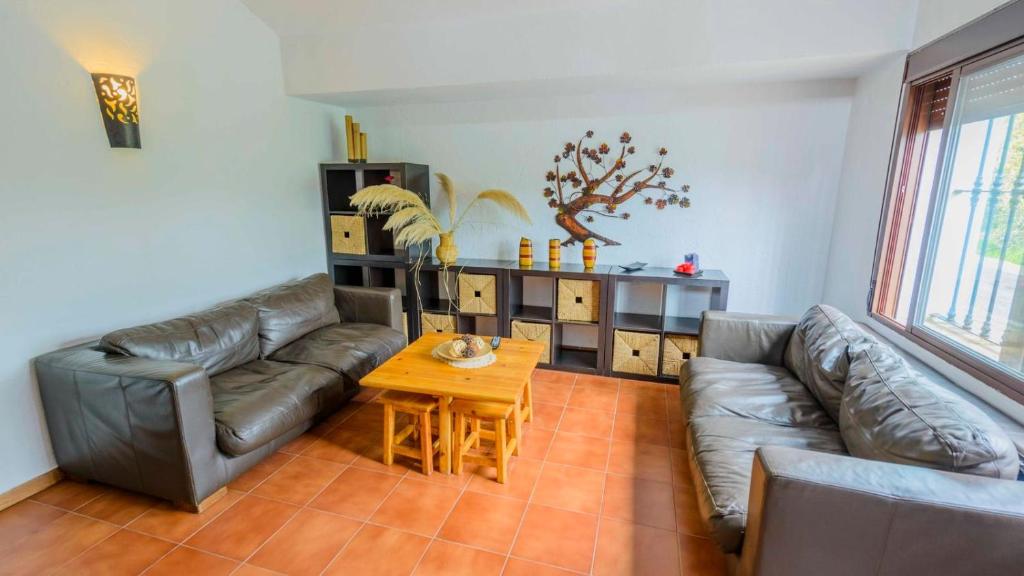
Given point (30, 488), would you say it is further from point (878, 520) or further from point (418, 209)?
point (878, 520)

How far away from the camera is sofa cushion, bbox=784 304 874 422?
2.16 metres

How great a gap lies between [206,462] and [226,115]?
89.5 inches

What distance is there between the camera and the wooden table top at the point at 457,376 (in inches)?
90.0

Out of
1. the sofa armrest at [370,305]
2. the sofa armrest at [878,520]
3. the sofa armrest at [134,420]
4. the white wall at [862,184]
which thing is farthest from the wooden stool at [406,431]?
the white wall at [862,184]

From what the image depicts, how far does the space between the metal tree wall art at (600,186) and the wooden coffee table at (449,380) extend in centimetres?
154

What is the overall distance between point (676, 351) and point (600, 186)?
1405 mm

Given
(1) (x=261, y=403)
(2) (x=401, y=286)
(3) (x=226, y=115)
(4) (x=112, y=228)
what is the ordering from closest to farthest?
(1) (x=261, y=403) < (4) (x=112, y=228) < (3) (x=226, y=115) < (2) (x=401, y=286)

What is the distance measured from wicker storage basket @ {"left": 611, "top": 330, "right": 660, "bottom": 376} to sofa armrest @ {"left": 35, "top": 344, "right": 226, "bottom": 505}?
258 cm

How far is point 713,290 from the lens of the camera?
11.3ft

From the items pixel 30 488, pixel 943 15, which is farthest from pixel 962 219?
pixel 30 488

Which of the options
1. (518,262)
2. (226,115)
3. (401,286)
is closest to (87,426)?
(226,115)

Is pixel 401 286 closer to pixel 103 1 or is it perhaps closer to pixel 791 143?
pixel 103 1

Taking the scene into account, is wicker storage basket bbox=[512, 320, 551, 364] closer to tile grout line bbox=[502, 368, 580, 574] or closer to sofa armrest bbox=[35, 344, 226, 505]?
tile grout line bbox=[502, 368, 580, 574]

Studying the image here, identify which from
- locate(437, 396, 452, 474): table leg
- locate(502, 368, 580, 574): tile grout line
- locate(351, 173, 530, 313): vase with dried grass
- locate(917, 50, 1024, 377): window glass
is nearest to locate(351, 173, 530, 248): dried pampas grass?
locate(351, 173, 530, 313): vase with dried grass
